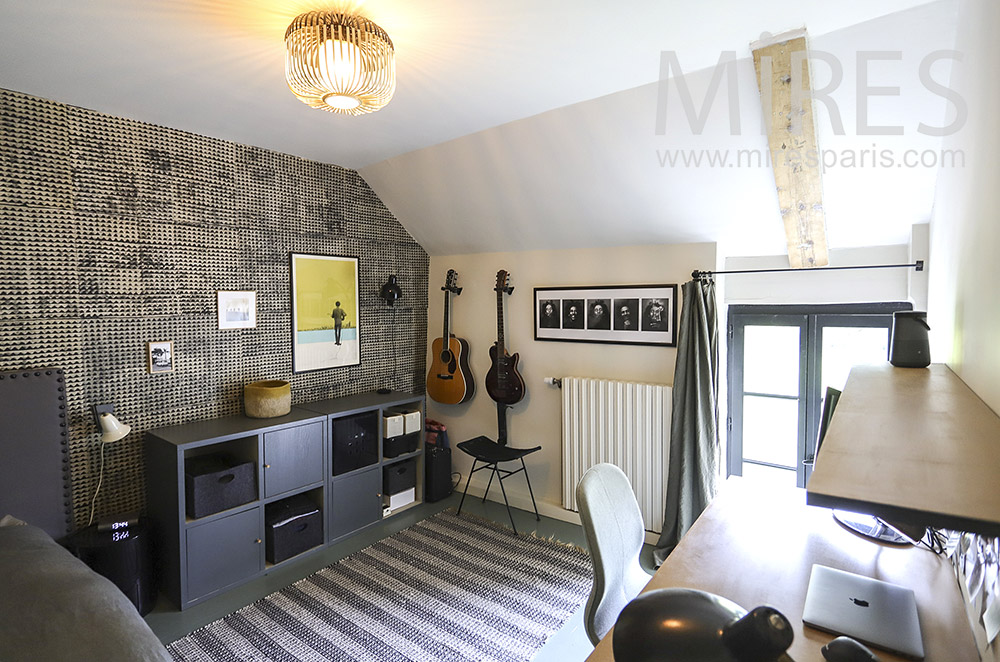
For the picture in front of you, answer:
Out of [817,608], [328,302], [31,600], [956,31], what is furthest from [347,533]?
[956,31]

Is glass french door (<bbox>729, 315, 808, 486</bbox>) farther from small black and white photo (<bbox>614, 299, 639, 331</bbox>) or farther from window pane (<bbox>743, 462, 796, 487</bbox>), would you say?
small black and white photo (<bbox>614, 299, 639, 331</bbox>)

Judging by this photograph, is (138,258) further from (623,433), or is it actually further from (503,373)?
(623,433)

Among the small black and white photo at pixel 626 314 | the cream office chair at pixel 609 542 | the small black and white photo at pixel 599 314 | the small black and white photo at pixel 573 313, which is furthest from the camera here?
the small black and white photo at pixel 573 313

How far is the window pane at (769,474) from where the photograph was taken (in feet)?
10.8

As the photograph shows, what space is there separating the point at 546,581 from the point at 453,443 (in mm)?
1683

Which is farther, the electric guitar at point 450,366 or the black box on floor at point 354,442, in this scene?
Answer: the electric guitar at point 450,366

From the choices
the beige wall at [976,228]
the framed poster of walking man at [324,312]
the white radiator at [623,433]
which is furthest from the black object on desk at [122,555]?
the beige wall at [976,228]

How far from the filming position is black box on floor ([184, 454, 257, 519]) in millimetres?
2648

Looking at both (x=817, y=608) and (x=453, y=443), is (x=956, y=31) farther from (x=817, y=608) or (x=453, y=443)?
(x=453, y=443)

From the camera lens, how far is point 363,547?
3.27 meters

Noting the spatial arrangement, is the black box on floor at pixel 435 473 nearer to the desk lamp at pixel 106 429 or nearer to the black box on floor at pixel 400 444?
the black box on floor at pixel 400 444

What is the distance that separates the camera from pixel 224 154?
3.09m

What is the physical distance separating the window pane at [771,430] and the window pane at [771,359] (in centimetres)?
8

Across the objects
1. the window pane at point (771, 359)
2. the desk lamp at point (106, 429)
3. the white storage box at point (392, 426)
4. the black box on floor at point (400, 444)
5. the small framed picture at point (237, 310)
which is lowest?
the black box on floor at point (400, 444)
